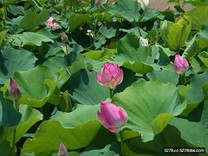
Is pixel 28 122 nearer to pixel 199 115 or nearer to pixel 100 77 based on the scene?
pixel 100 77

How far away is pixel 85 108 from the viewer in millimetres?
1080

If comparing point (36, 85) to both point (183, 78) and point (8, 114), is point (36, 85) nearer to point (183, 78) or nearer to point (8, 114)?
point (8, 114)

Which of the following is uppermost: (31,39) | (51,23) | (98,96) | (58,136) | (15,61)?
(58,136)

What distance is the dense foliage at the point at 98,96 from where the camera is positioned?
37.7 inches

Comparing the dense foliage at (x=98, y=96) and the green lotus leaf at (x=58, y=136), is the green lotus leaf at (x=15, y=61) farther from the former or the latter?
the green lotus leaf at (x=58, y=136)

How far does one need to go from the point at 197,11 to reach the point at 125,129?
1.08 metres

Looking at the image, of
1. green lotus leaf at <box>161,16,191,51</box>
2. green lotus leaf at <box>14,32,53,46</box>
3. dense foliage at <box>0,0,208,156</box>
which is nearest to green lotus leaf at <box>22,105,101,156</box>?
dense foliage at <box>0,0,208,156</box>

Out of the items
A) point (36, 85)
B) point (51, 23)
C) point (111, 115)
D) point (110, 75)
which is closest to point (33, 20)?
point (51, 23)

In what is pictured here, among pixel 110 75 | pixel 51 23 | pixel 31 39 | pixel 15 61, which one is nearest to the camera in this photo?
pixel 110 75

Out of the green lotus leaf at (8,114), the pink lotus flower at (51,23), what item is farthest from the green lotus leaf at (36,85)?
the pink lotus flower at (51,23)

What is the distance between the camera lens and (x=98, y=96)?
1.24 m

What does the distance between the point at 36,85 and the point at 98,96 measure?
19 cm

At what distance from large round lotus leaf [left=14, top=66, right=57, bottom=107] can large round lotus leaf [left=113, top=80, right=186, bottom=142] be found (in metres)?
0.24

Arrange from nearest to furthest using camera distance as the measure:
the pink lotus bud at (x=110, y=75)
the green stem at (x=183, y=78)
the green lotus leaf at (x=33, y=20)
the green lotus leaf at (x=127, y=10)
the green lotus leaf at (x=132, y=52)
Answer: the pink lotus bud at (x=110, y=75) → the green stem at (x=183, y=78) → the green lotus leaf at (x=132, y=52) → the green lotus leaf at (x=33, y=20) → the green lotus leaf at (x=127, y=10)
